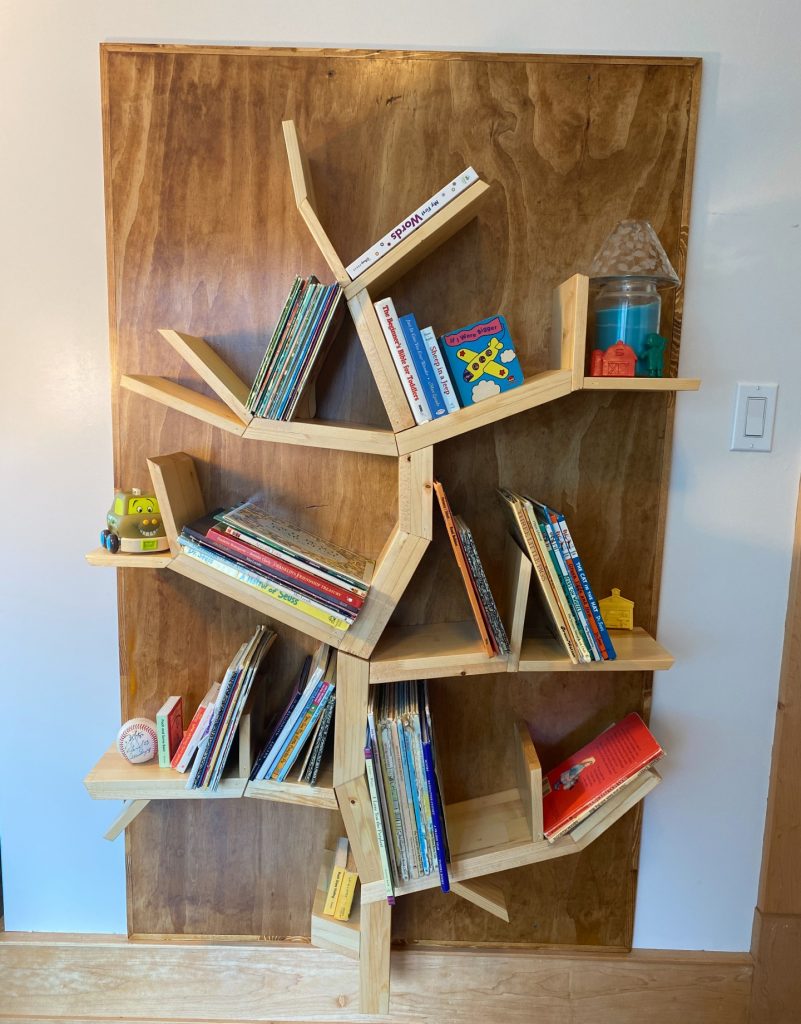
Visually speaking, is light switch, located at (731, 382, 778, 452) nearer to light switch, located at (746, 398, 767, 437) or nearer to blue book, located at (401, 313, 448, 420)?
light switch, located at (746, 398, 767, 437)

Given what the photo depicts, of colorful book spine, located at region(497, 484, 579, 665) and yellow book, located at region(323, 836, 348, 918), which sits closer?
colorful book spine, located at region(497, 484, 579, 665)

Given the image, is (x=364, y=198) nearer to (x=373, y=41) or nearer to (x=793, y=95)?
(x=373, y=41)

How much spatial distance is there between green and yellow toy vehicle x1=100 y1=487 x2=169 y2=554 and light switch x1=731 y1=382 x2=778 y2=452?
3.35 ft

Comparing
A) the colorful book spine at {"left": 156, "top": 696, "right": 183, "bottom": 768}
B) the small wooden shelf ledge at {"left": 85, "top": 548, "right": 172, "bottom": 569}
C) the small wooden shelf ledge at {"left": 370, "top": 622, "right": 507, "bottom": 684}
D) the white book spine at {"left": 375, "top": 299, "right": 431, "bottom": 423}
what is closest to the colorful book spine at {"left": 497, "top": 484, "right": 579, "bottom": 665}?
the small wooden shelf ledge at {"left": 370, "top": 622, "right": 507, "bottom": 684}

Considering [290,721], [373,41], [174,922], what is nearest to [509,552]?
[290,721]

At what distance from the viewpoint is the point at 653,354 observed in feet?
3.25

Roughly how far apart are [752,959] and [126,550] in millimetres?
1429

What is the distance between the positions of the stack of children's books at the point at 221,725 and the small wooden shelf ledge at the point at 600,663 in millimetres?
455

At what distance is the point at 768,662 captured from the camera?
1.23 meters

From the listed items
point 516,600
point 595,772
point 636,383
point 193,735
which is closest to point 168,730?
point 193,735

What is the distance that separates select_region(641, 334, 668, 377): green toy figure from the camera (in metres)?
0.99

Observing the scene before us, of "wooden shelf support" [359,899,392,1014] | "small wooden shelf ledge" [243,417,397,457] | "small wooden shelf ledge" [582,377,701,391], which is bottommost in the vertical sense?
"wooden shelf support" [359,899,392,1014]

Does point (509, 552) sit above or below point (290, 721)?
above

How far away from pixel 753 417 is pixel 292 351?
32.4 inches
